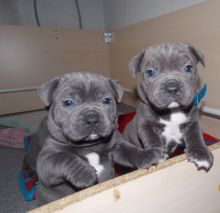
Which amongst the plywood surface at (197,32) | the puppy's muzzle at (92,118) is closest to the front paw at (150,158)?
the puppy's muzzle at (92,118)

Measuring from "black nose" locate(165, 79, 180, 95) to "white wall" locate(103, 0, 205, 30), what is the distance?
91 centimetres

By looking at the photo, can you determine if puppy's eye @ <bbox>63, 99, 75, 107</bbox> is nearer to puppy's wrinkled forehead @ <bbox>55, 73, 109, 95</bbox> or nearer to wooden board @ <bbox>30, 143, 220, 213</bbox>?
puppy's wrinkled forehead @ <bbox>55, 73, 109, 95</bbox>

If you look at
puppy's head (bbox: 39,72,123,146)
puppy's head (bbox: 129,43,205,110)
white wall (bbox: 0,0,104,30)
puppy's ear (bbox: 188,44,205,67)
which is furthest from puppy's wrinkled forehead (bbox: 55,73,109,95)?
white wall (bbox: 0,0,104,30)

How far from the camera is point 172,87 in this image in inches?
42.8

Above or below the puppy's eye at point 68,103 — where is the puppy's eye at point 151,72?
above

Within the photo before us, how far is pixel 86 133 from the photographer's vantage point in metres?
0.98

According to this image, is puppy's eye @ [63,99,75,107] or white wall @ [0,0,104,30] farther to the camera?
white wall @ [0,0,104,30]

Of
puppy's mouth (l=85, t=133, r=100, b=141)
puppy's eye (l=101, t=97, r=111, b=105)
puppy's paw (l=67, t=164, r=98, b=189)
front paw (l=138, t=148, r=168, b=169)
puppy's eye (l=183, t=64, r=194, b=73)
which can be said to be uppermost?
puppy's eye (l=183, t=64, r=194, b=73)

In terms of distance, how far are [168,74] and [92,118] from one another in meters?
0.46

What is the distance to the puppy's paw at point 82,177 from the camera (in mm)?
908

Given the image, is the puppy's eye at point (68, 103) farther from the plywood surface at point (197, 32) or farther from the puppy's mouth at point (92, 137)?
the plywood surface at point (197, 32)

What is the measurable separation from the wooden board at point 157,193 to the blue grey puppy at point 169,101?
7cm

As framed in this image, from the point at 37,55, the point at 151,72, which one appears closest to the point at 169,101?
the point at 151,72

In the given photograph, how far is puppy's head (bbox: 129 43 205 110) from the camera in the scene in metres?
1.10
